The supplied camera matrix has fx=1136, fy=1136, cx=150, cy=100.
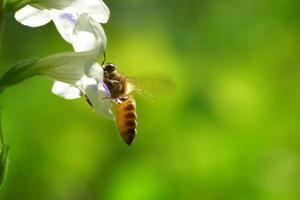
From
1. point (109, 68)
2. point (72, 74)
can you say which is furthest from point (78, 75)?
point (109, 68)

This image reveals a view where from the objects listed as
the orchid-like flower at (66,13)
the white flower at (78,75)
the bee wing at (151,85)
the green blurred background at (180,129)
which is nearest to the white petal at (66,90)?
the white flower at (78,75)

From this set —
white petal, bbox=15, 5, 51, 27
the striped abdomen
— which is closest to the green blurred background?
the striped abdomen

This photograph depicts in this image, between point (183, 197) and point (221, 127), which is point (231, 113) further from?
point (183, 197)

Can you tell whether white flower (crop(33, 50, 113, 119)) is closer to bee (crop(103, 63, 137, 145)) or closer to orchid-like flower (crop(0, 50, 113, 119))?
orchid-like flower (crop(0, 50, 113, 119))

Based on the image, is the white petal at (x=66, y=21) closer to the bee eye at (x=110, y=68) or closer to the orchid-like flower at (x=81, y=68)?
the orchid-like flower at (x=81, y=68)

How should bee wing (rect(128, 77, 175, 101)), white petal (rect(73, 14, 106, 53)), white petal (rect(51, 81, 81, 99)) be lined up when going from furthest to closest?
1. bee wing (rect(128, 77, 175, 101))
2. white petal (rect(51, 81, 81, 99))
3. white petal (rect(73, 14, 106, 53))

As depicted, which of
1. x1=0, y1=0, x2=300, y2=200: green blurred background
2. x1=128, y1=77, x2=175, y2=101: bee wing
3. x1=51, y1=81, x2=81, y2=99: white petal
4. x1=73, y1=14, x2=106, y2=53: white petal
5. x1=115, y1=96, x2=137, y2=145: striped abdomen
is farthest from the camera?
x1=0, y1=0, x2=300, y2=200: green blurred background

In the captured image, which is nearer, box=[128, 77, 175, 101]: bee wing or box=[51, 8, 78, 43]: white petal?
box=[51, 8, 78, 43]: white petal
